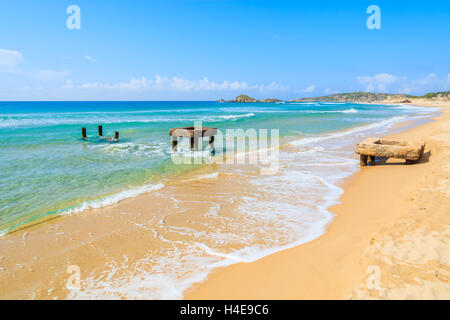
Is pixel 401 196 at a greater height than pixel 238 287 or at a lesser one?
greater

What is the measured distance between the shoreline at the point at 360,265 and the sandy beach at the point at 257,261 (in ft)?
0.04

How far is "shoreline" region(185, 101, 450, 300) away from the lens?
108 inches

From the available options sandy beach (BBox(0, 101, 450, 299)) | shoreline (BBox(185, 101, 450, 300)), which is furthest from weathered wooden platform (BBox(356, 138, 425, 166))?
shoreline (BBox(185, 101, 450, 300))

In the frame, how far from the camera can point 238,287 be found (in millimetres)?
3143

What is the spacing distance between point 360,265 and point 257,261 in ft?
4.38

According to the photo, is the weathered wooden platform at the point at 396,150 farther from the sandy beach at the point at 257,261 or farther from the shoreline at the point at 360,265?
the shoreline at the point at 360,265

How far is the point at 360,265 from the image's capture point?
3229mm

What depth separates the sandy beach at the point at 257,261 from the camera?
9.66 feet

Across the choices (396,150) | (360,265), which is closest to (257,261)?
(360,265)

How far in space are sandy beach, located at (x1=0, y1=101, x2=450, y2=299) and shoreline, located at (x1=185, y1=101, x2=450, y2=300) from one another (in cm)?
1

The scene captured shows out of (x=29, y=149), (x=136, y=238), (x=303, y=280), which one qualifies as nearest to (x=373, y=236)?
(x=303, y=280)

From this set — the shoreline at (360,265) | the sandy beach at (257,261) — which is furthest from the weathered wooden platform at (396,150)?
the shoreline at (360,265)

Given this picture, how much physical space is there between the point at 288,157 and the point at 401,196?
569 cm
